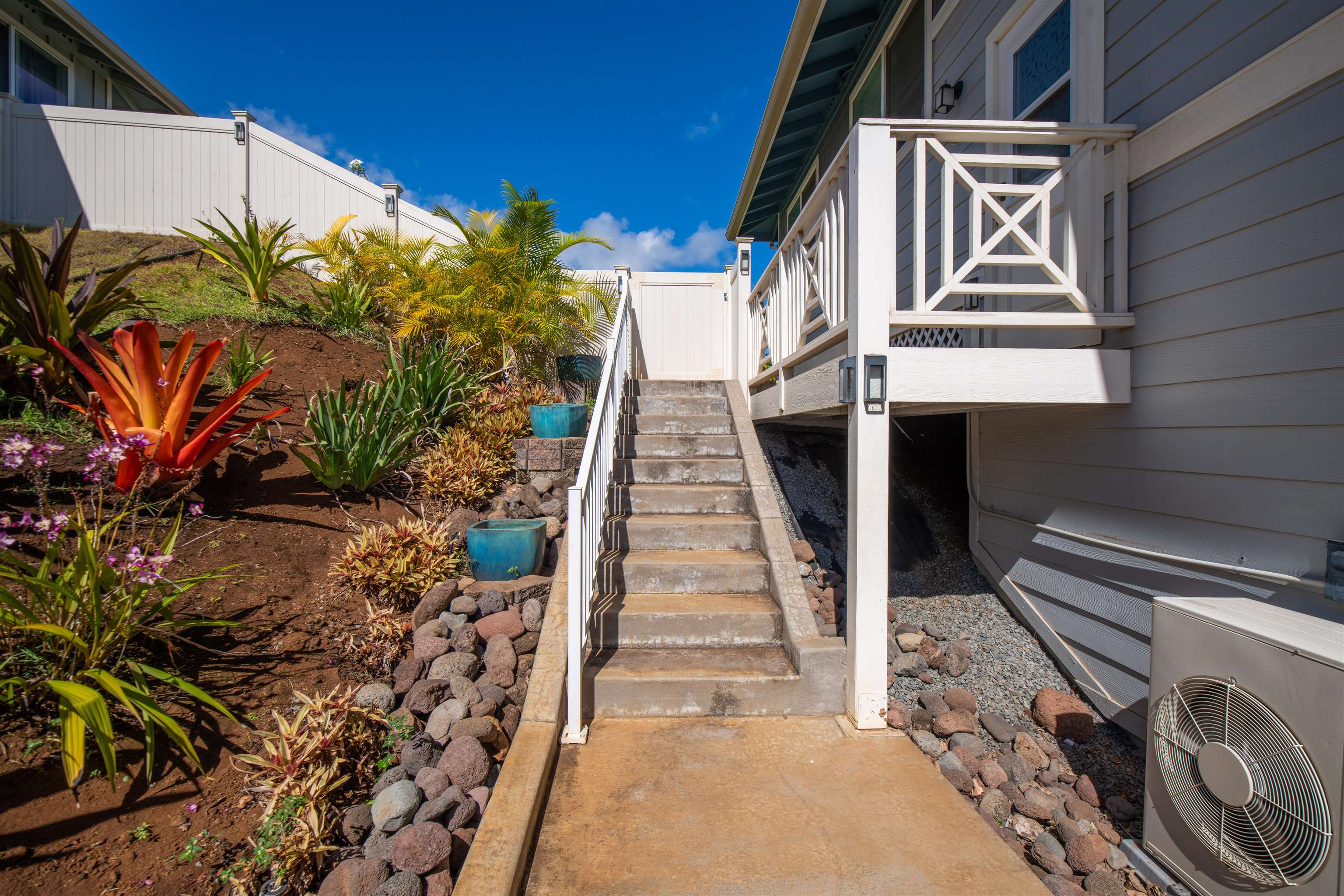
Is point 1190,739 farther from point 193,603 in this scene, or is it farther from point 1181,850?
point 193,603

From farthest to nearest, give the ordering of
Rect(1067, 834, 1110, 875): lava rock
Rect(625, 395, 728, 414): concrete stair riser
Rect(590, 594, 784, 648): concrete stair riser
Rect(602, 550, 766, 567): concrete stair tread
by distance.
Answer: Rect(625, 395, 728, 414): concrete stair riser → Rect(602, 550, 766, 567): concrete stair tread → Rect(590, 594, 784, 648): concrete stair riser → Rect(1067, 834, 1110, 875): lava rock

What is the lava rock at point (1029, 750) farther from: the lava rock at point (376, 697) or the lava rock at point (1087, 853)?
the lava rock at point (376, 697)

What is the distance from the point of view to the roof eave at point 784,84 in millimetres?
5285

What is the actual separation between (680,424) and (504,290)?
2.73 meters

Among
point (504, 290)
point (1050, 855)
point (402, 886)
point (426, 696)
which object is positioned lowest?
point (1050, 855)

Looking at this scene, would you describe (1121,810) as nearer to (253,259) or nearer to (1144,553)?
(1144,553)

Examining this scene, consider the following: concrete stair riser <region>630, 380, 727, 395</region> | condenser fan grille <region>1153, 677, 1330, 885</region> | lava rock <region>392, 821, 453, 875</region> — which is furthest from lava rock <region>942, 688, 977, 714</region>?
concrete stair riser <region>630, 380, 727, 395</region>

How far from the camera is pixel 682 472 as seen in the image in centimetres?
468

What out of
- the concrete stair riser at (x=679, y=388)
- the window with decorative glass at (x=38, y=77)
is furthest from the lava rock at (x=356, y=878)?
the window with decorative glass at (x=38, y=77)

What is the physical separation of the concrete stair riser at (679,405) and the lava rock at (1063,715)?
3.28 m

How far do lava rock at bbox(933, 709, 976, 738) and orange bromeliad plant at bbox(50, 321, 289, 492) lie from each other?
153 inches

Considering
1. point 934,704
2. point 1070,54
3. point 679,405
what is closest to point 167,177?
point 679,405

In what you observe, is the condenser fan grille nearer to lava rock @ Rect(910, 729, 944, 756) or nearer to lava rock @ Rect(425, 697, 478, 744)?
lava rock @ Rect(910, 729, 944, 756)

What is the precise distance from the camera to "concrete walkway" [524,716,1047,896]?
204 cm
